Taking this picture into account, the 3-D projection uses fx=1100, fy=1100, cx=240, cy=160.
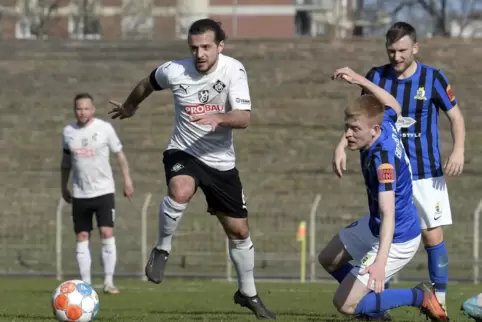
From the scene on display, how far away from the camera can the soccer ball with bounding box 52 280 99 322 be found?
786 cm

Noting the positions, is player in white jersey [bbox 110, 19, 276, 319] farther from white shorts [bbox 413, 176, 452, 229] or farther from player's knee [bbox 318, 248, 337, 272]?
white shorts [bbox 413, 176, 452, 229]

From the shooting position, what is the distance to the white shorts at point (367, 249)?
7848 mm

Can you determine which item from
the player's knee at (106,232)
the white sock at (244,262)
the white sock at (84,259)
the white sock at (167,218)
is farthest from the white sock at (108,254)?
the white sock at (167,218)

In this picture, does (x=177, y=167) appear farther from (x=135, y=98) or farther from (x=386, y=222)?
(x=386, y=222)

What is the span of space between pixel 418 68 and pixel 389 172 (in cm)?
192

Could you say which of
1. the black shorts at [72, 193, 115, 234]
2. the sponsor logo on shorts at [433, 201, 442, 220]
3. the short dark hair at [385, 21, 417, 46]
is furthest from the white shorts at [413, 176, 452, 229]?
the black shorts at [72, 193, 115, 234]

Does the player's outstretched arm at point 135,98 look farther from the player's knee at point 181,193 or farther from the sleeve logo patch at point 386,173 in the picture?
the sleeve logo patch at point 386,173

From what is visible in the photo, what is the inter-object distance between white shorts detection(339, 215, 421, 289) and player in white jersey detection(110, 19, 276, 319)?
105 centimetres

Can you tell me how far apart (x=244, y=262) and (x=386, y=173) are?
2.02 metres

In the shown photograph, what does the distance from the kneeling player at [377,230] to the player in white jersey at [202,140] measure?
89 centimetres

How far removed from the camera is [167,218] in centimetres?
870

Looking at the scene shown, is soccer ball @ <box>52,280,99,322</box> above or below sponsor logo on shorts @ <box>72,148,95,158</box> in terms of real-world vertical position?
Answer: below

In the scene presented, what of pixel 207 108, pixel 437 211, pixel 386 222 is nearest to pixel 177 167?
pixel 207 108

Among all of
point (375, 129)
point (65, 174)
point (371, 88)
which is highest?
point (371, 88)
